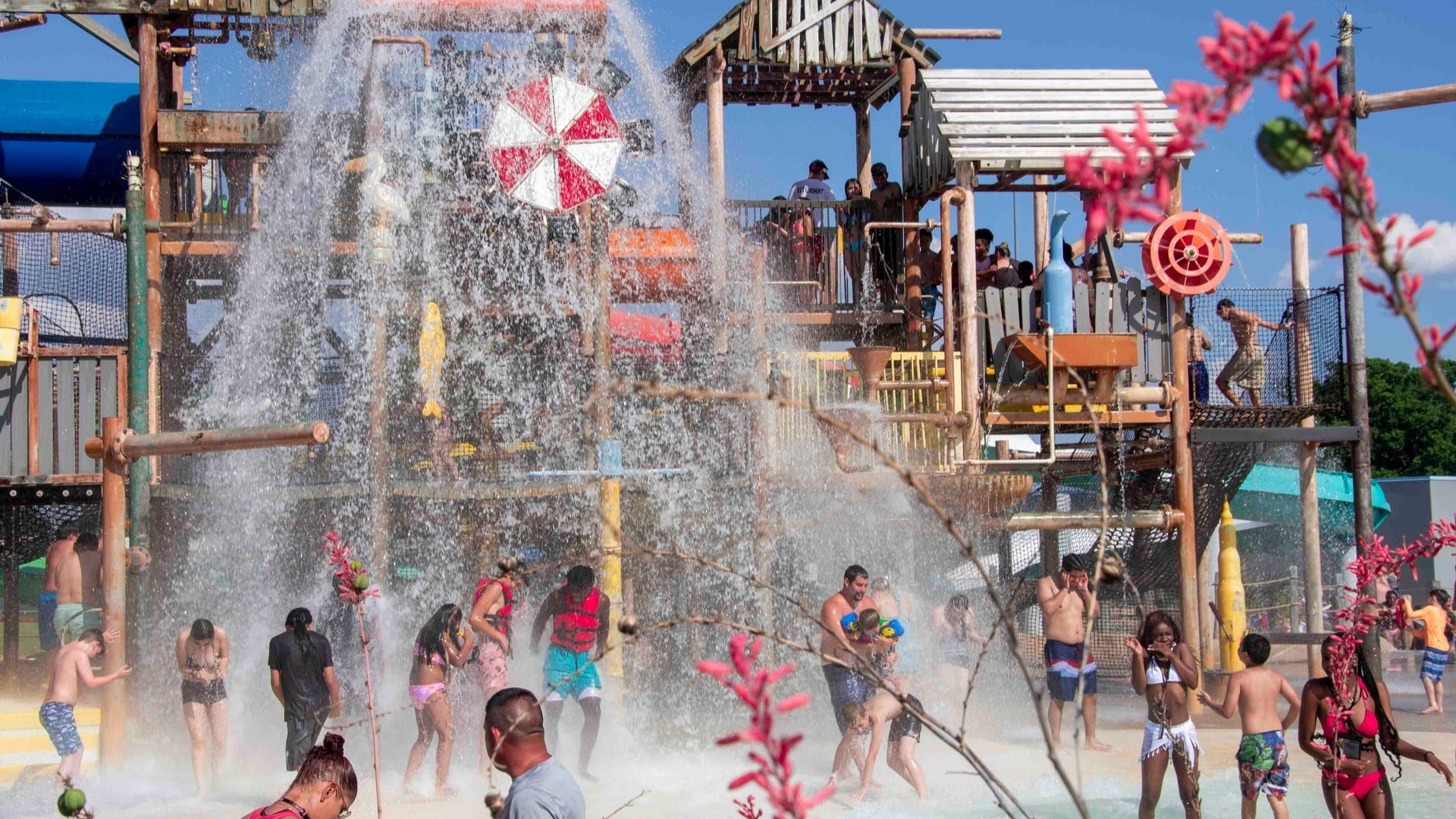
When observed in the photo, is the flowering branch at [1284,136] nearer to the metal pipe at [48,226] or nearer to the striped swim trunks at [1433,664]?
the metal pipe at [48,226]

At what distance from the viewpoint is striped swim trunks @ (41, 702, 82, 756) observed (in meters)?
8.59

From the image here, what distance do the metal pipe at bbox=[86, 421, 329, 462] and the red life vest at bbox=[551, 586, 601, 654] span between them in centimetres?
203

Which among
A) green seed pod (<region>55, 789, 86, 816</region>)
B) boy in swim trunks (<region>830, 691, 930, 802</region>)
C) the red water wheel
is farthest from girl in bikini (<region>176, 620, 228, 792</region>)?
the red water wheel

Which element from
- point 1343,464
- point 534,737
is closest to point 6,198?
point 534,737

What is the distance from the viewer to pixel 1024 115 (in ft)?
40.7

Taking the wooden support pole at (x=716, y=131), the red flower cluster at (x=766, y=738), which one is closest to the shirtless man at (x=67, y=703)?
the wooden support pole at (x=716, y=131)

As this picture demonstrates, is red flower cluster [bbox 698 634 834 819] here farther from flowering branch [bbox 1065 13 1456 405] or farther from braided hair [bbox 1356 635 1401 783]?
braided hair [bbox 1356 635 1401 783]

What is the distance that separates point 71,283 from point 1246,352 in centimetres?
1185

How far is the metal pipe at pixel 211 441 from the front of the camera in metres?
7.78

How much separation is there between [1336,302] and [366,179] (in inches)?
353

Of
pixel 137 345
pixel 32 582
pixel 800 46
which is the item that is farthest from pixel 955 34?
pixel 32 582

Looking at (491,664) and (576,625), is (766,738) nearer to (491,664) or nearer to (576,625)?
(576,625)

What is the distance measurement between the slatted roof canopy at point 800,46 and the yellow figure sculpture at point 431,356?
393 centimetres

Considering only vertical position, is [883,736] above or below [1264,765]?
below
